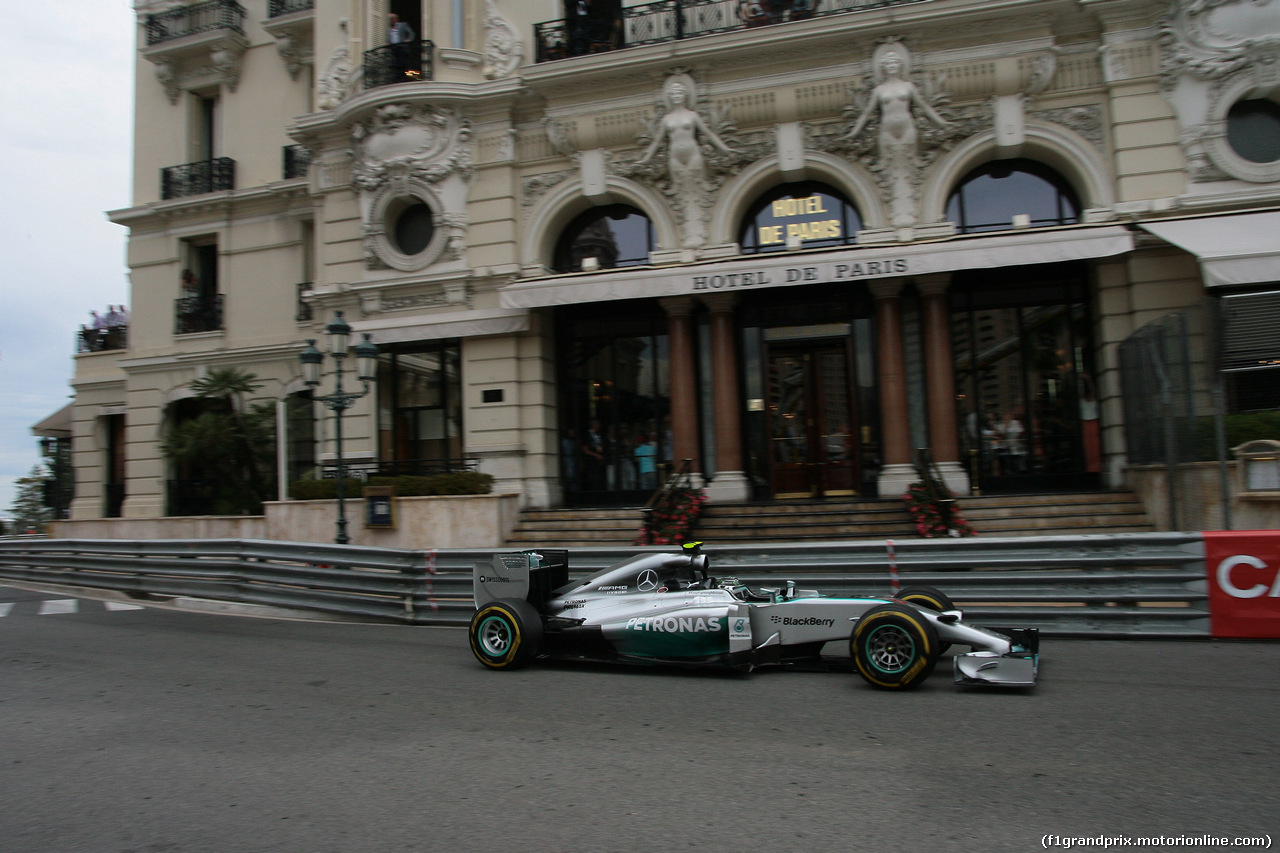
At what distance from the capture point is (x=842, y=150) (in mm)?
15719

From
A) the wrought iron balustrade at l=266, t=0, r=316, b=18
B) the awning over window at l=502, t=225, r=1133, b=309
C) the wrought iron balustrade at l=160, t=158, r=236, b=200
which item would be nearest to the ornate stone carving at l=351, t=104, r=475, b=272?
the awning over window at l=502, t=225, r=1133, b=309

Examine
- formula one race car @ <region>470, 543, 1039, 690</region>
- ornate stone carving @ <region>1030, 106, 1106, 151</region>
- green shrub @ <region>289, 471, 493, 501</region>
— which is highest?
ornate stone carving @ <region>1030, 106, 1106, 151</region>

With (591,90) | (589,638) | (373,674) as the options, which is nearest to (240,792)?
(373,674)

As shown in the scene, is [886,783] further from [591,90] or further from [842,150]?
[591,90]

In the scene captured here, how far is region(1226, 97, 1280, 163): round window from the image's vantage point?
550 inches

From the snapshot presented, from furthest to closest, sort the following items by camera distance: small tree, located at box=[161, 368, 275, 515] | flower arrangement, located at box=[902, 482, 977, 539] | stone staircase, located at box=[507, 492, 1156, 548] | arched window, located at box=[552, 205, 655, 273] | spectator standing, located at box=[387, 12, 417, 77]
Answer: small tree, located at box=[161, 368, 275, 515]
spectator standing, located at box=[387, 12, 417, 77]
arched window, located at box=[552, 205, 655, 273]
stone staircase, located at box=[507, 492, 1156, 548]
flower arrangement, located at box=[902, 482, 977, 539]

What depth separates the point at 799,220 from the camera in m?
16.7

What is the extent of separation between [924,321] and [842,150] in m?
3.56

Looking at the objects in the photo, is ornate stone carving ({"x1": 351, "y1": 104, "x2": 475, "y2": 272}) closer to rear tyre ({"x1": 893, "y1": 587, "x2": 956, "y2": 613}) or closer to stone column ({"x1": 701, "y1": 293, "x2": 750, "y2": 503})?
stone column ({"x1": 701, "y1": 293, "x2": 750, "y2": 503})

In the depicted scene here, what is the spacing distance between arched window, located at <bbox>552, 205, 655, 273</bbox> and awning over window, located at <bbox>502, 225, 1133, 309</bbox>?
179 cm

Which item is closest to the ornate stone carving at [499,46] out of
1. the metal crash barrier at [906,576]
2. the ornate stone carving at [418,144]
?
the ornate stone carving at [418,144]

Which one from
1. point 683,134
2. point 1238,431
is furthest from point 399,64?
point 1238,431

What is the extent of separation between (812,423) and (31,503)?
24.8 metres

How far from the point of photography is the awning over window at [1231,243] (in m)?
12.3
